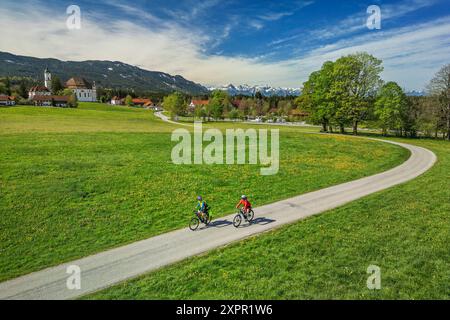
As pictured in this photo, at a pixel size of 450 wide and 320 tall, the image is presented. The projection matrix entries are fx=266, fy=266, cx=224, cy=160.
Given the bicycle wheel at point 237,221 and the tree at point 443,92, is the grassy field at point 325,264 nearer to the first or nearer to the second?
the bicycle wheel at point 237,221

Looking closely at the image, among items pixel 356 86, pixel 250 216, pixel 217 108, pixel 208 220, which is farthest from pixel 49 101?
pixel 250 216

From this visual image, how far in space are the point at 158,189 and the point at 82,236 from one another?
29.5 feet

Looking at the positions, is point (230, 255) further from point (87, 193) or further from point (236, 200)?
point (87, 193)

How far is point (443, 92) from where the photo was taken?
62.8 m

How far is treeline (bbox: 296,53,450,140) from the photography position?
63.5 m

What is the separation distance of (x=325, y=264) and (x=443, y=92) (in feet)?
233

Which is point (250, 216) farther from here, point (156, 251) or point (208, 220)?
point (156, 251)

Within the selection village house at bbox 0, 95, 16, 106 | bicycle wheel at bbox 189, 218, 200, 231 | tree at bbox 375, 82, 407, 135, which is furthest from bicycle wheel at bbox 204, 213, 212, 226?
village house at bbox 0, 95, 16, 106

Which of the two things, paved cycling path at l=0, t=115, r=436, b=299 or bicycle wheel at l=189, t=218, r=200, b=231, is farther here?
bicycle wheel at l=189, t=218, r=200, b=231

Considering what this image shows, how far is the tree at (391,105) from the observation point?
6381 centimetres

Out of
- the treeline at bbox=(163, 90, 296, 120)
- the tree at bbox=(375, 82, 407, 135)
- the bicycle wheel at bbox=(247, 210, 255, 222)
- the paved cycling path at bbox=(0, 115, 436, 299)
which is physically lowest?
the paved cycling path at bbox=(0, 115, 436, 299)

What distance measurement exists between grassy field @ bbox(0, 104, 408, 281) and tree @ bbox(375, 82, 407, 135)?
25.6 m

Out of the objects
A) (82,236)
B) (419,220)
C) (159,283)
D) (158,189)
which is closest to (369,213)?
(419,220)

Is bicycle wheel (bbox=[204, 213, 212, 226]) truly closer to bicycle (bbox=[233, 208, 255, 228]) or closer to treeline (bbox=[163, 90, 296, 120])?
bicycle (bbox=[233, 208, 255, 228])
